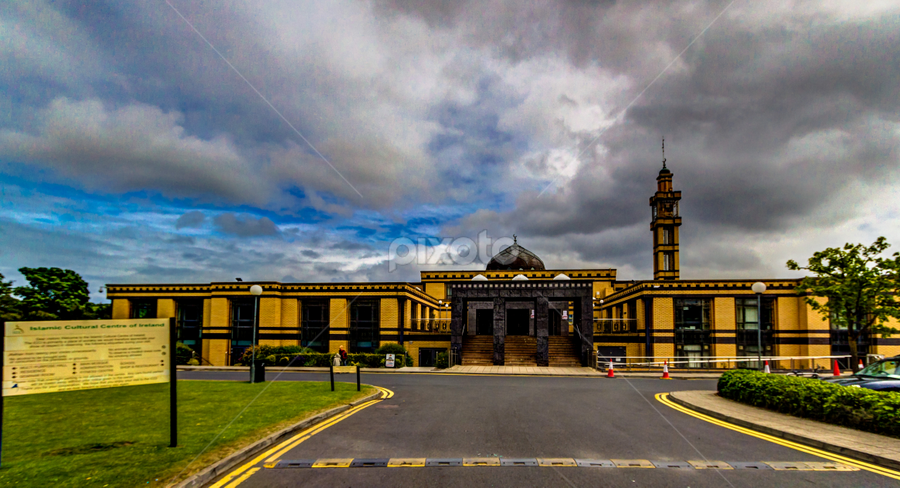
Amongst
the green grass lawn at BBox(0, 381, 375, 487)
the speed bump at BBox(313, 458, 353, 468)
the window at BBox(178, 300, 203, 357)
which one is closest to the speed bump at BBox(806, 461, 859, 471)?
the speed bump at BBox(313, 458, 353, 468)

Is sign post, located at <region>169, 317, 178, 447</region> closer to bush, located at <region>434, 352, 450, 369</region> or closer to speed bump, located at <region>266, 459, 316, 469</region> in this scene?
speed bump, located at <region>266, 459, 316, 469</region>

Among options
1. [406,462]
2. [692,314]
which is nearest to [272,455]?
[406,462]

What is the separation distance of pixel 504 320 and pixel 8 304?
25.3 m

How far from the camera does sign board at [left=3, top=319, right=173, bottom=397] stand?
7168 mm

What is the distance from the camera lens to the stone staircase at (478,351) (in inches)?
1251

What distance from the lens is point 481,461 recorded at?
7844mm

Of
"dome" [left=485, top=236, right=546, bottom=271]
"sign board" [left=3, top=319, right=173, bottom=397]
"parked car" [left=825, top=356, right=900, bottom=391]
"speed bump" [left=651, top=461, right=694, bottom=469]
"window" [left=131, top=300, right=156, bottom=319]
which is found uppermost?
"dome" [left=485, top=236, right=546, bottom=271]

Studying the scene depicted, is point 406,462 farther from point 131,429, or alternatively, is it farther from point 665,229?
point 665,229

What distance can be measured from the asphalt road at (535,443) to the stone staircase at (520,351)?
1504cm

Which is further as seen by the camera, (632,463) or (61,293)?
(61,293)

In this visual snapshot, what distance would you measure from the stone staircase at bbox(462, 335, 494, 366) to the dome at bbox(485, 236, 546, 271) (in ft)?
52.8

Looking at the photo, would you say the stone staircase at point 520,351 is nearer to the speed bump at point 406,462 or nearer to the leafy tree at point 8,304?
the speed bump at point 406,462

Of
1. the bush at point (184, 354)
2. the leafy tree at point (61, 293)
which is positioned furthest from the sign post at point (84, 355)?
the leafy tree at point (61, 293)

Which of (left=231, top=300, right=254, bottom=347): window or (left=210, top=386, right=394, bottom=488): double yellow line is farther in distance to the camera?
(left=231, top=300, right=254, bottom=347): window
